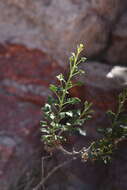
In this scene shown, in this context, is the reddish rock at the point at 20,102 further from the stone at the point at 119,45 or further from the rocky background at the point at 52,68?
the stone at the point at 119,45

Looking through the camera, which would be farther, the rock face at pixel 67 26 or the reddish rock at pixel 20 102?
the rock face at pixel 67 26

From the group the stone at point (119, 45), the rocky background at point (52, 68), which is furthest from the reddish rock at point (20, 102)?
the stone at point (119, 45)

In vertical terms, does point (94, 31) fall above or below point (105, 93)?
above

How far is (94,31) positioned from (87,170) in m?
1.07

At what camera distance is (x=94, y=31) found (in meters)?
3.08

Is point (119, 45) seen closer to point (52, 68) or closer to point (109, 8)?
point (109, 8)

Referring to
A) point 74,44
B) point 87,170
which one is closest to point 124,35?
point 74,44

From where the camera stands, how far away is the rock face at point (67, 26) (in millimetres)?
2986

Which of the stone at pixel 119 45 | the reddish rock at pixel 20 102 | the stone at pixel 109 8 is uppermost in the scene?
the stone at pixel 109 8

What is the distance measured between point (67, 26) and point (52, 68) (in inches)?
13.2

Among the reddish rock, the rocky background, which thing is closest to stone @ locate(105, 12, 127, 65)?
the rocky background

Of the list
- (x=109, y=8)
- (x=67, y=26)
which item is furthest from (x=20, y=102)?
(x=109, y=8)

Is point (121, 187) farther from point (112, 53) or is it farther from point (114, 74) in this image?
point (112, 53)

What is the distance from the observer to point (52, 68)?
9.71ft
